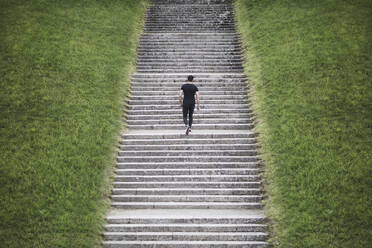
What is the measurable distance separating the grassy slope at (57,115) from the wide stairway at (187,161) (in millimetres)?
682

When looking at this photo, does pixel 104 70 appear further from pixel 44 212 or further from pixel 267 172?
pixel 267 172

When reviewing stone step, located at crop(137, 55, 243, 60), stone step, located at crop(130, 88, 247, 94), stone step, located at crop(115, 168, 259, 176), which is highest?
stone step, located at crop(137, 55, 243, 60)

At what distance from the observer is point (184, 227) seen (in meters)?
6.94

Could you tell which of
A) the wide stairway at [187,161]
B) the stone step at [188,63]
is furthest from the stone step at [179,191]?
the stone step at [188,63]

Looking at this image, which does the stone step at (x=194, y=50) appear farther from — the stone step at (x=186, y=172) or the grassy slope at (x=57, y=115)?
the stone step at (x=186, y=172)

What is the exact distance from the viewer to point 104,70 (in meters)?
12.4

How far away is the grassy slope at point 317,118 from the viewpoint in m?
6.55

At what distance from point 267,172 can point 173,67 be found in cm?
782

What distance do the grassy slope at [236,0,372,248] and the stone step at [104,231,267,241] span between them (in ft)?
1.87

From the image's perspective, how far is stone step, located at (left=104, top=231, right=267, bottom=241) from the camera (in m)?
6.74

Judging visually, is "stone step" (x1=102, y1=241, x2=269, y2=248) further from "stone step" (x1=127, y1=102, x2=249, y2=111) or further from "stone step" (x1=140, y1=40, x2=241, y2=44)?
"stone step" (x1=140, y1=40, x2=241, y2=44)

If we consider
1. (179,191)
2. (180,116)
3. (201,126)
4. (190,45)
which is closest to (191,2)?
(190,45)

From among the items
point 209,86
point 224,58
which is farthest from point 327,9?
point 209,86

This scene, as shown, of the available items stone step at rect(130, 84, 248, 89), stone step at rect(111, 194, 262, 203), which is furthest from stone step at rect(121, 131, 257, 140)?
stone step at rect(130, 84, 248, 89)
